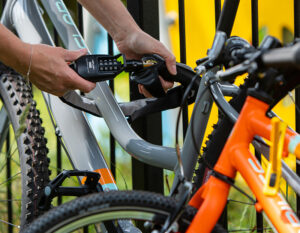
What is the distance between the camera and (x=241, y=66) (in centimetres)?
75

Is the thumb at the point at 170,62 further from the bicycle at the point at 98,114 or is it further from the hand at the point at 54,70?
the hand at the point at 54,70

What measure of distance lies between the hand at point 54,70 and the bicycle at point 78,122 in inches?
4.1

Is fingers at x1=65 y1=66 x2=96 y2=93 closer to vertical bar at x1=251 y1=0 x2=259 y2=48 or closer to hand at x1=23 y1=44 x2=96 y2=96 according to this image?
hand at x1=23 y1=44 x2=96 y2=96

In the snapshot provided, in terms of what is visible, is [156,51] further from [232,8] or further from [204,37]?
[204,37]

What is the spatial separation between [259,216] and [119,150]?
3.01ft

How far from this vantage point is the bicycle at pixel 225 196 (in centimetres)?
75

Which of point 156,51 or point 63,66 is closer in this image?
point 63,66

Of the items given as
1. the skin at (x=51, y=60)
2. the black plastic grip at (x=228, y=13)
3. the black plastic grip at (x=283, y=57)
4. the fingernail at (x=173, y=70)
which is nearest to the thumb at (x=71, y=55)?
the skin at (x=51, y=60)

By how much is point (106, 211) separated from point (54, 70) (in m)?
0.44

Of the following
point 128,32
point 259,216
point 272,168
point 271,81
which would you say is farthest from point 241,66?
point 259,216

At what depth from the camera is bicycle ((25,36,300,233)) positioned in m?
0.75

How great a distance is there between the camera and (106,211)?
0.80 metres

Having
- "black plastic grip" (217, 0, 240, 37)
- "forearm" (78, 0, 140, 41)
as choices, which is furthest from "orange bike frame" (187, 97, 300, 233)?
"forearm" (78, 0, 140, 41)

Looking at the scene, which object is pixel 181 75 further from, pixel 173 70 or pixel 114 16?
pixel 114 16
